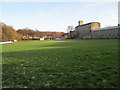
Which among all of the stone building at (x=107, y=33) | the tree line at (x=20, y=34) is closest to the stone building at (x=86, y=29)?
the stone building at (x=107, y=33)

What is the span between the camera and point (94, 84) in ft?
8.86

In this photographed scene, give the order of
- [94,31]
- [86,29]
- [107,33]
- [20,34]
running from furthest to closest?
[86,29] < [20,34] < [94,31] < [107,33]

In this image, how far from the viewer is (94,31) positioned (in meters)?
59.5

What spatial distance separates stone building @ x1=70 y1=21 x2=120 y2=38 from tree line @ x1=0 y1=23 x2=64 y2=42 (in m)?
23.4

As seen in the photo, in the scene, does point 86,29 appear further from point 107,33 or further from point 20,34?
point 20,34

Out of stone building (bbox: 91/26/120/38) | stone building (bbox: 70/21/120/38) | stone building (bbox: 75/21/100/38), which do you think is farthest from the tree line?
stone building (bbox: 91/26/120/38)

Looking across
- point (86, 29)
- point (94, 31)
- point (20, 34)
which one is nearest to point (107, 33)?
point (94, 31)

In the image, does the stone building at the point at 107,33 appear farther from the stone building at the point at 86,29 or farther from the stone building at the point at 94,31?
the stone building at the point at 86,29

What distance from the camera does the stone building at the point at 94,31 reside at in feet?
152

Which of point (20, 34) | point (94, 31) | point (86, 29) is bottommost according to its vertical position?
point (20, 34)

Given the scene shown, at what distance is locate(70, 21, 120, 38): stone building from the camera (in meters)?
46.4

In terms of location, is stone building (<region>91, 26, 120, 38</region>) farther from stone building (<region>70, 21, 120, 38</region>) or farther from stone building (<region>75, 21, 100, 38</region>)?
stone building (<region>75, 21, 100, 38</region>)

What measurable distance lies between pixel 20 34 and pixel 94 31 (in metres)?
49.0

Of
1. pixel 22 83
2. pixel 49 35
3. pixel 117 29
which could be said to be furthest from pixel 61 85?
pixel 49 35
